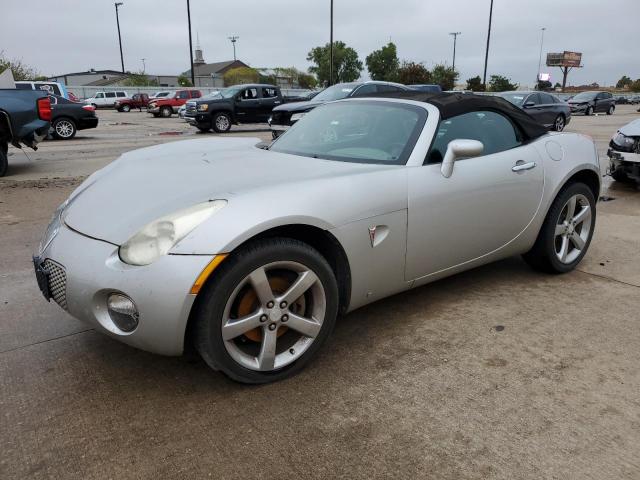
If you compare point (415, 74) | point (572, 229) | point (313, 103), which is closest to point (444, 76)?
point (415, 74)

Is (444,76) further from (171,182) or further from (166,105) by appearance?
(171,182)

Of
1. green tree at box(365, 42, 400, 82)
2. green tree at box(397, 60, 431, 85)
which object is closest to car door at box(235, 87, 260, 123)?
green tree at box(397, 60, 431, 85)

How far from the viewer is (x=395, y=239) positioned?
9.12ft

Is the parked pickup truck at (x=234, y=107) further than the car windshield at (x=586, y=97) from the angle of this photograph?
No

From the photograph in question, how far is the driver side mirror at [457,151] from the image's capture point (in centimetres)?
291

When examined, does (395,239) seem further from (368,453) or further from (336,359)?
(368,453)

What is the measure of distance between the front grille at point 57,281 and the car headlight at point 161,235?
316 mm

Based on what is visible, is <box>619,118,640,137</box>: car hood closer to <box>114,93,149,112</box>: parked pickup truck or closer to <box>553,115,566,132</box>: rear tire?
<box>553,115,566,132</box>: rear tire

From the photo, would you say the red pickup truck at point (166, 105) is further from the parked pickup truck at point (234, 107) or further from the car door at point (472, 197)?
the car door at point (472, 197)

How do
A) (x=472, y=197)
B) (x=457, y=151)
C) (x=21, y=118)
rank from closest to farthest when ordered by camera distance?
(x=457, y=151), (x=472, y=197), (x=21, y=118)

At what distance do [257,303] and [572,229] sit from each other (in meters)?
2.70

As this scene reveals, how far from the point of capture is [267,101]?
1848cm

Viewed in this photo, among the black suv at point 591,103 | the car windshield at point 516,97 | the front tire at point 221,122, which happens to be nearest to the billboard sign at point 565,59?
the black suv at point 591,103

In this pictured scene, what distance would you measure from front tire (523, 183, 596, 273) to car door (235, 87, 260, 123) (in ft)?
50.6
